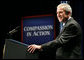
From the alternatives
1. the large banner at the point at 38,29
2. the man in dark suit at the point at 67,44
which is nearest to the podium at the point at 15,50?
the man in dark suit at the point at 67,44

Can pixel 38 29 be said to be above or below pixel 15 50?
above

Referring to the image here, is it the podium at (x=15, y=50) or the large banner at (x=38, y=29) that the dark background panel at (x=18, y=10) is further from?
the podium at (x=15, y=50)

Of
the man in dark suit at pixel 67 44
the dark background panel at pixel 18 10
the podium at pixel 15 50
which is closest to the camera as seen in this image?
the podium at pixel 15 50

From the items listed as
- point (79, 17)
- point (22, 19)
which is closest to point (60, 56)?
point (79, 17)

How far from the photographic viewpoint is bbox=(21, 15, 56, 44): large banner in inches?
167

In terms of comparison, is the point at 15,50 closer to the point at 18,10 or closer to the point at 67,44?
the point at 67,44

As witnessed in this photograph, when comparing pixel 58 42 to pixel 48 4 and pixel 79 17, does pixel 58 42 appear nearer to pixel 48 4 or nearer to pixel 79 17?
pixel 79 17

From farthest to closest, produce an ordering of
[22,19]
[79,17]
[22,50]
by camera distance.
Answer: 1. [22,19]
2. [79,17]
3. [22,50]

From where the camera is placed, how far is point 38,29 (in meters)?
4.34

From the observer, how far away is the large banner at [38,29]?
425 cm

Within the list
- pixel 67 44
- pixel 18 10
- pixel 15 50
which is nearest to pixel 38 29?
pixel 18 10

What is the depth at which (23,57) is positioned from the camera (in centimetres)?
146

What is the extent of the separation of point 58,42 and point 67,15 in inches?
12.3

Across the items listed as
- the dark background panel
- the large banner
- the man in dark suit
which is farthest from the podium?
the large banner
